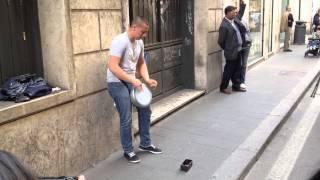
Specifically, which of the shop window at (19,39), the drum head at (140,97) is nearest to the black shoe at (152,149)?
the drum head at (140,97)

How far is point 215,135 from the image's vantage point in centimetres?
600

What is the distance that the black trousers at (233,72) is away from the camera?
8.65 metres

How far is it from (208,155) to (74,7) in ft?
7.65

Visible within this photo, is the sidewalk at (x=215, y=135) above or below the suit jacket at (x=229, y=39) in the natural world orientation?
below

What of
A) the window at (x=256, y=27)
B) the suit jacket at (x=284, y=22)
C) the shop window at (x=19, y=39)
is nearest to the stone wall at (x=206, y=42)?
the window at (x=256, y=27)

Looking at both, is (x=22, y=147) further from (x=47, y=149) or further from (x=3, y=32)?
(x=3, y=32)

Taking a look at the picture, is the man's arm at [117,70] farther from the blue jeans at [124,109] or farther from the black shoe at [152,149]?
the black shoe at [152,149]

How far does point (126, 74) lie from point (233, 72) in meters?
4.50

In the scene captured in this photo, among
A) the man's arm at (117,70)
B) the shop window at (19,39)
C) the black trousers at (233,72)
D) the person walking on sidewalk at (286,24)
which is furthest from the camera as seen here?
the person walking on sidewalk at (286,24)

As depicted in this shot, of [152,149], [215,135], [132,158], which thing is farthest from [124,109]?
[215,135]

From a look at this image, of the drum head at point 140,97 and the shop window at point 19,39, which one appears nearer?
the shop window at point 19,39

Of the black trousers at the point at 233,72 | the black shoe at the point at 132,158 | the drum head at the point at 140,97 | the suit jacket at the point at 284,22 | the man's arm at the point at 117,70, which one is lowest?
the black shoe at the point at 132,158

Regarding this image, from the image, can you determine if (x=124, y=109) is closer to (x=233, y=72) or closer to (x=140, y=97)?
(x=140, y=97)

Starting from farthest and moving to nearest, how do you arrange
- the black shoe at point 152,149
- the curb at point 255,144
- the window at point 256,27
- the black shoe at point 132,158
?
the window at point 256,27, the black shoe at point 152,149, the black shoe at point 132,158, the curb at point 255,144
